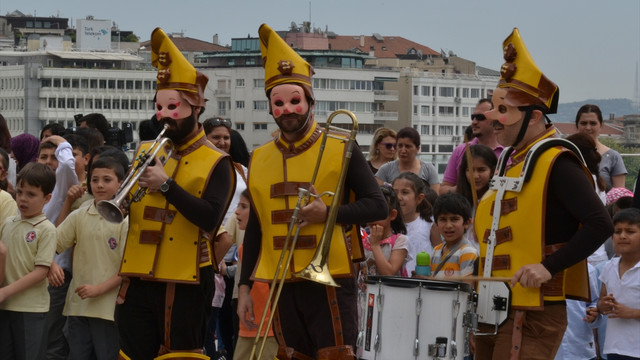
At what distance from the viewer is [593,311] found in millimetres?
9945

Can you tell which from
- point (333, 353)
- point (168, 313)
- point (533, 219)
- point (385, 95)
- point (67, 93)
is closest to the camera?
point (533, 219)

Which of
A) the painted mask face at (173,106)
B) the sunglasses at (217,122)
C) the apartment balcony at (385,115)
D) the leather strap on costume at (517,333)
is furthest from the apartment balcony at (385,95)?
the leather strap on costume at (517,333)

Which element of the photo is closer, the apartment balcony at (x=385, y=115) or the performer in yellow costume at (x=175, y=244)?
the performer in yellow costume at (x=175, y=244)

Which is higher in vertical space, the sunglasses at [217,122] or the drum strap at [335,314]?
the sunglasses at [217,122]

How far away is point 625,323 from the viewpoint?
31.1 ft

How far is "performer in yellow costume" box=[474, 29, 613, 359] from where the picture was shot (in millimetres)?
6887

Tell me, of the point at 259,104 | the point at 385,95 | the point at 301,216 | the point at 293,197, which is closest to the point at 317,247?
the point at 301,216

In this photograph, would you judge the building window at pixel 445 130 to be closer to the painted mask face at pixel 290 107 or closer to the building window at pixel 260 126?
the building window at pixel 260 126

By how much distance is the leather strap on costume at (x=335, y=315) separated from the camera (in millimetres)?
7398

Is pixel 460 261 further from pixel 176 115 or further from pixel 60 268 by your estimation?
pixel 60 268

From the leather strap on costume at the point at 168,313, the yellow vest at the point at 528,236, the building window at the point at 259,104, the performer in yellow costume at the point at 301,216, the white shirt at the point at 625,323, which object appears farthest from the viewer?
the building window at the point at 259,104

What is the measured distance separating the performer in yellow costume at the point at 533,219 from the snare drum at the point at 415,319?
0.74 ft

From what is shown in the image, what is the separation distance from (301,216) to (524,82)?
4.62 feet

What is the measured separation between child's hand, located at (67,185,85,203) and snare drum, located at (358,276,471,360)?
3.79 meters
